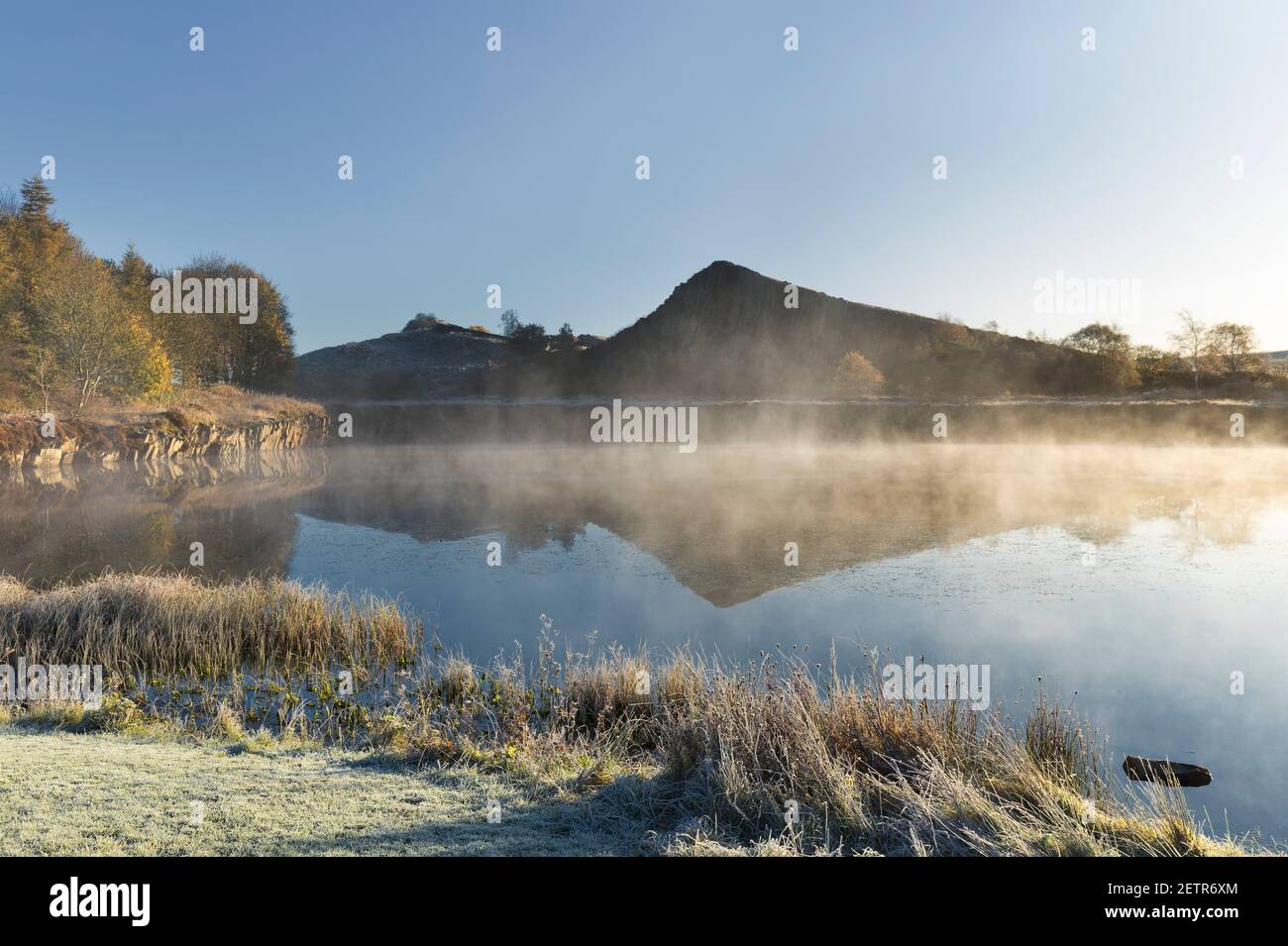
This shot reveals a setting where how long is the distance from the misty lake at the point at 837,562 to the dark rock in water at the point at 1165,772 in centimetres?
19

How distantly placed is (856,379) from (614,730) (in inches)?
2967

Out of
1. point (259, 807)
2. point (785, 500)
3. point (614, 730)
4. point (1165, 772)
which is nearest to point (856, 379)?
point (785, 500)

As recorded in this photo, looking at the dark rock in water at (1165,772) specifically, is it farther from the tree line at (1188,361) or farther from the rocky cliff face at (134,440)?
the tree line at (1188,361)

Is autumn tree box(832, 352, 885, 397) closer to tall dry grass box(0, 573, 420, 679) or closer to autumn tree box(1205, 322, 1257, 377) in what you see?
autumn tree box(1205, 322, 1257, 377)

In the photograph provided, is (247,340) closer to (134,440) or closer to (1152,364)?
(134,440)

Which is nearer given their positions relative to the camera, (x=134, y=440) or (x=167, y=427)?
(x=134, y=440)

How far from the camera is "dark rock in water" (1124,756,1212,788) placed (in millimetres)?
6965

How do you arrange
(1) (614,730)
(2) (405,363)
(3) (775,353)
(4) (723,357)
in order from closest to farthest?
(1) (614,730), (2) (405,363), (3) (775,353), (4) (723,357)

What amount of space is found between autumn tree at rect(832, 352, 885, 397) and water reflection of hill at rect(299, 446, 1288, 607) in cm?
3297

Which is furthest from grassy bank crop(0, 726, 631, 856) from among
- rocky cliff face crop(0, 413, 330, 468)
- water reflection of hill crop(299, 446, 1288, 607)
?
rocky cliff face crop(0, 413, 330, 468)

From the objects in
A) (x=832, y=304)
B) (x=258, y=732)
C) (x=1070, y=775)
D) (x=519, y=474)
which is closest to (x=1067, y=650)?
(x=1070, y=775)

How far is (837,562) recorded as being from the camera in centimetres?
1678

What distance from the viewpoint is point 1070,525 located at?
21172 mm

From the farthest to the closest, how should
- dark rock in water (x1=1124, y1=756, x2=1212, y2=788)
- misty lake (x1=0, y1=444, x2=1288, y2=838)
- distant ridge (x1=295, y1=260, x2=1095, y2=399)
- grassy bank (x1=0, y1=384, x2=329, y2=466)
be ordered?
distant ridge (x1=295, y1=260, x2=1095, y2=399) < grassy bank (x1=0, y1=384, x2=329, y2=466) < misty lake (x1=0, y1=444, x2=1288, y2=838) < dark rock in water (x1=1124, y1=756, x2=1212, y2=788)
